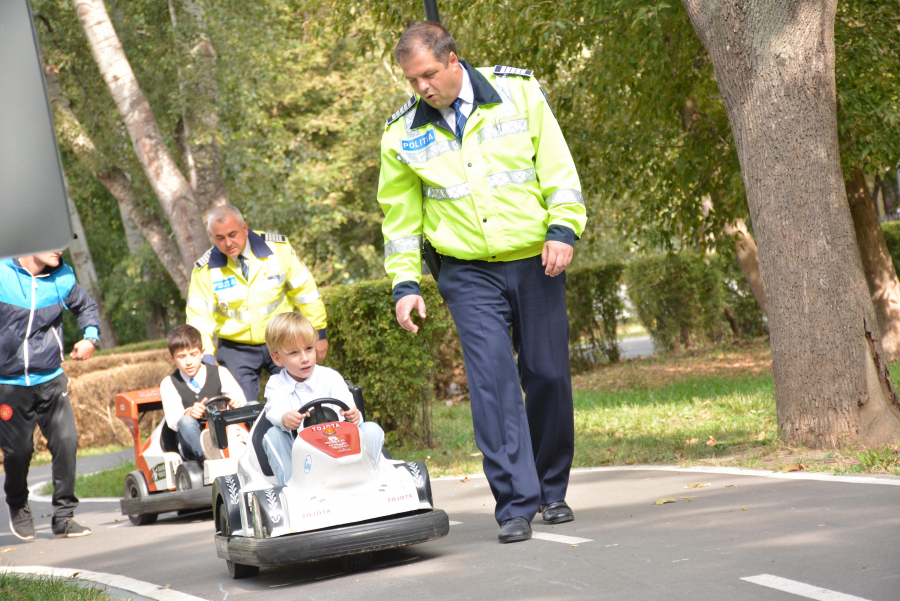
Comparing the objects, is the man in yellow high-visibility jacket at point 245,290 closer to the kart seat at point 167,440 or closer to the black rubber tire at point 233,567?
the kart seat at point 167,440

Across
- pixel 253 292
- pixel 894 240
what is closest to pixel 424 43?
pixel 253 292

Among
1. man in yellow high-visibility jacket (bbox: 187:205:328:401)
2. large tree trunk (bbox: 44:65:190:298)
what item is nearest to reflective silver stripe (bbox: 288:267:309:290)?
man in yellow high-visibility jacket (bbox: 187:205:328:401)

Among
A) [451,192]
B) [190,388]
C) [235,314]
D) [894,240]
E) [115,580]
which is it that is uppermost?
[451,192]

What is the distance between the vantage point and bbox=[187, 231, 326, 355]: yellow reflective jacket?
24.2ft

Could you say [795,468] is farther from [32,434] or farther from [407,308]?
[32,434]

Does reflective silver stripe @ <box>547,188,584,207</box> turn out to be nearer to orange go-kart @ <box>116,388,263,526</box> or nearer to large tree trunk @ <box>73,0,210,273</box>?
orange go-kart @ <box>116,388,263,526</box>

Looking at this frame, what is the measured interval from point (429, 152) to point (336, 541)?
2.04 m

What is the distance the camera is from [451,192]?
16.5 ft

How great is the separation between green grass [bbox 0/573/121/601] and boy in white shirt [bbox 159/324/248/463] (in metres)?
2.16

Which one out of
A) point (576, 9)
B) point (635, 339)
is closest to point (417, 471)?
point (576, 9)

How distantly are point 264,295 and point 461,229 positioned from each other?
2.77 metres

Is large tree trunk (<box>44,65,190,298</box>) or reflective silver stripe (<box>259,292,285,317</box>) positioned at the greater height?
large tree trunk (<box>44,65,190,298</box>)

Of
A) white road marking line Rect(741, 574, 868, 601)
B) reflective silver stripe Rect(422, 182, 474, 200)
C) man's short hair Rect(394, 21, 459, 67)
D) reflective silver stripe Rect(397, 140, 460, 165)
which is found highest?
man's short hair Rect(394, 21, 459, 67)

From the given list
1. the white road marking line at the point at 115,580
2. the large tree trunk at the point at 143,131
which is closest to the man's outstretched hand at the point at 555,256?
the white road marking line at the point at 115,580
